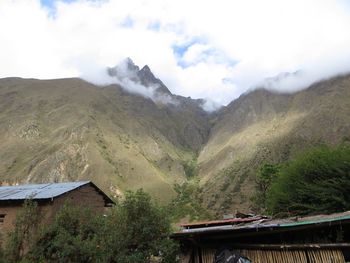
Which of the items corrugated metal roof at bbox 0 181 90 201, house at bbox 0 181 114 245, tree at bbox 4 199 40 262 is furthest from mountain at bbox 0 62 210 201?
tree at bbox 4 199 40 262

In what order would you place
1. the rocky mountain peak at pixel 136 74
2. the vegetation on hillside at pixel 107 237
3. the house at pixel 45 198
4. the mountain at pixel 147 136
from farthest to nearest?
the rocky mountain peak at pixel 136 74 → the mountain at pixel 147 136 → the house at pixel 45 198 → the vegetation on hillside at pixel 107 237

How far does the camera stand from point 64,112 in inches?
4668

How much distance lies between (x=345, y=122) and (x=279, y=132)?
18695 mm

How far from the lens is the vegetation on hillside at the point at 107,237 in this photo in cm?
1545

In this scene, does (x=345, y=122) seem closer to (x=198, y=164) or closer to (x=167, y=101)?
(x=198, y=164)

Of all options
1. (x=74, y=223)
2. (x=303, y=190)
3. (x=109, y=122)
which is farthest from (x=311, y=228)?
(x=109, y=122)

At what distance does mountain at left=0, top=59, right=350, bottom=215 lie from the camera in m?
88.8

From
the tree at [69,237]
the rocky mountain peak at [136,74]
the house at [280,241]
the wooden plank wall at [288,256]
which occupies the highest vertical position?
the rocky mountain peak at [136,74]

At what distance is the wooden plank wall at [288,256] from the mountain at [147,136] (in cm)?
6247

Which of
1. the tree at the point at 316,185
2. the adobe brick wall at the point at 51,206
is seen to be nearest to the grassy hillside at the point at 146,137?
the adobe brick wall at the point at 51,206

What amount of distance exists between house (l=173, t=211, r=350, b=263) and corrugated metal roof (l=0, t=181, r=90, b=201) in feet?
44.8

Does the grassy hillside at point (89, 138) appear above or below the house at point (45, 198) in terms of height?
above

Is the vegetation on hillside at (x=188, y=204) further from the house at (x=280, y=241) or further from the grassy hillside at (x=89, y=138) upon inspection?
the house at (x=280, y=241)

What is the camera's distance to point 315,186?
67.8 ft
